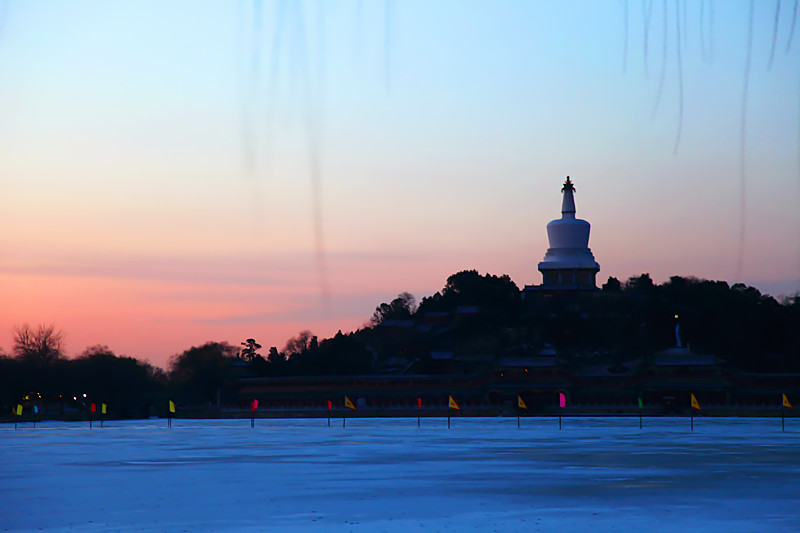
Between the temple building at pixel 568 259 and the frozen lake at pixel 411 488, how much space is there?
11708 centimetres

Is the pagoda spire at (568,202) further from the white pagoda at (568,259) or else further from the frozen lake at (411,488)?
the frozen lake at (411,488)

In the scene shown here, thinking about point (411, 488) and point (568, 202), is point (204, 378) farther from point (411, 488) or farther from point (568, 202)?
point (411, 488)

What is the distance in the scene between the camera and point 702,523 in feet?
70.7

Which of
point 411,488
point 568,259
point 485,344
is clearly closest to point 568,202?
point 568,259

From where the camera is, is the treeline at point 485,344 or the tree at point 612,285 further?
the tree at point 612,285

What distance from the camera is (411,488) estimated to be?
29.4 meters

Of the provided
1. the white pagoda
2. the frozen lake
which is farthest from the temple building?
the frozen lake

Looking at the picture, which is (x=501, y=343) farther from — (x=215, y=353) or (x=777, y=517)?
(x=777, y=517)

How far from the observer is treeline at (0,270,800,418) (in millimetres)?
138125

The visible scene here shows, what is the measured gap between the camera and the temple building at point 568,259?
166500 millimetres

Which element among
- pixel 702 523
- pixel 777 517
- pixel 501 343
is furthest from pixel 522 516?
pixel 501 343

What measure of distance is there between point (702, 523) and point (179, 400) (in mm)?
145272

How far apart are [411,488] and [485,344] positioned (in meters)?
121

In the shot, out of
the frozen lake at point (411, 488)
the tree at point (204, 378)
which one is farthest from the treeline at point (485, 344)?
the frozen lake at point (411, 488)
